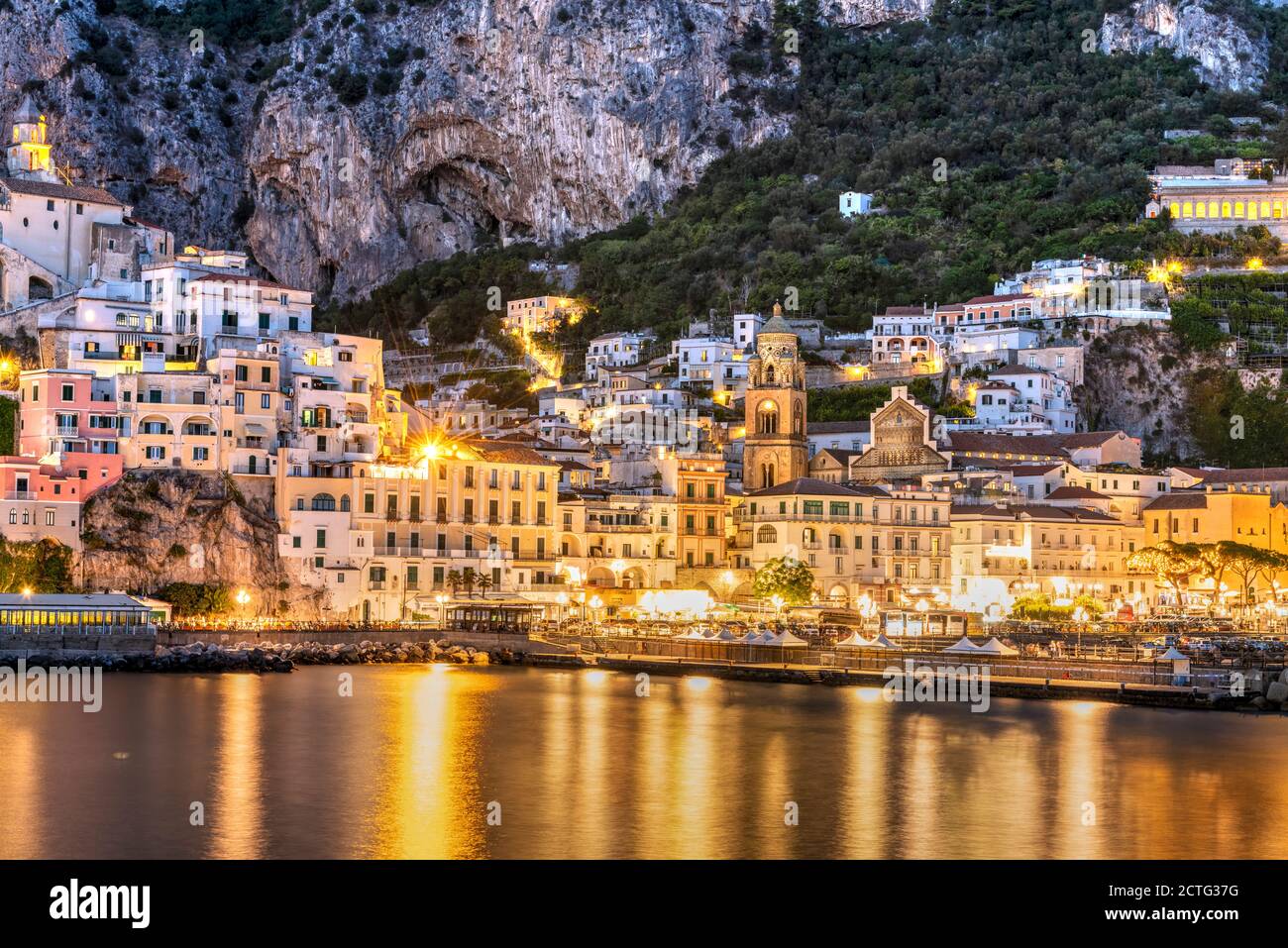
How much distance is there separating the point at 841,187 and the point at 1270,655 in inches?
2359

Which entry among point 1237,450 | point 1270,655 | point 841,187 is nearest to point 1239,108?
point 841,187

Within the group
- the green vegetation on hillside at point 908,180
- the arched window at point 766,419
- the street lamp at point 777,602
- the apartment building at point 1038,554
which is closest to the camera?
the street lamp at point 777,602

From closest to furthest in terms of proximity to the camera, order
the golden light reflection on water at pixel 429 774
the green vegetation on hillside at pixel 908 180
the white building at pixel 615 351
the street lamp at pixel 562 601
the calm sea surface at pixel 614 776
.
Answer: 1. the golden light reflection on water at pixel 429 774
2. the calm sea surface at pixel 614 776
3. the street lamp at pixel 562 601
4. the white building at pixel 615 351
5. the green vegetation on hillside at pixel 908 180

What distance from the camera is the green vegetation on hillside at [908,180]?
10294 centimetres

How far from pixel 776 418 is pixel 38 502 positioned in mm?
32079

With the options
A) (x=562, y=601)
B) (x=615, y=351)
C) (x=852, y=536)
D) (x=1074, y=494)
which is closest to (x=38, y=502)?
(x=562, y=601)

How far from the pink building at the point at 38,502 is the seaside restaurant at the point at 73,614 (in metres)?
4.19

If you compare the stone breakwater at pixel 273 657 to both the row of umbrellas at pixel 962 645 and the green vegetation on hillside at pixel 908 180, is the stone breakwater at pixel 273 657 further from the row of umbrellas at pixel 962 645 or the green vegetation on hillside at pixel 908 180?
the green vegetation on hillside at pixel 908 180

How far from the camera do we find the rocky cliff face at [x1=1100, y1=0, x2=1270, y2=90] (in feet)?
393

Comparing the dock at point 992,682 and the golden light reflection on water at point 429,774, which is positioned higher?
the dock at point 992,682

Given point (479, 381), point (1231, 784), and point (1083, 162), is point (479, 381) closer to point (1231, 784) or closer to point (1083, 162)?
point (1083, 162)

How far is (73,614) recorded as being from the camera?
57.5 m

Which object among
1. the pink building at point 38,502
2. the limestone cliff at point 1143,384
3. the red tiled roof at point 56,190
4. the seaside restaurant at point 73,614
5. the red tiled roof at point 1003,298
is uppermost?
the red tiled roof at point 56,190
